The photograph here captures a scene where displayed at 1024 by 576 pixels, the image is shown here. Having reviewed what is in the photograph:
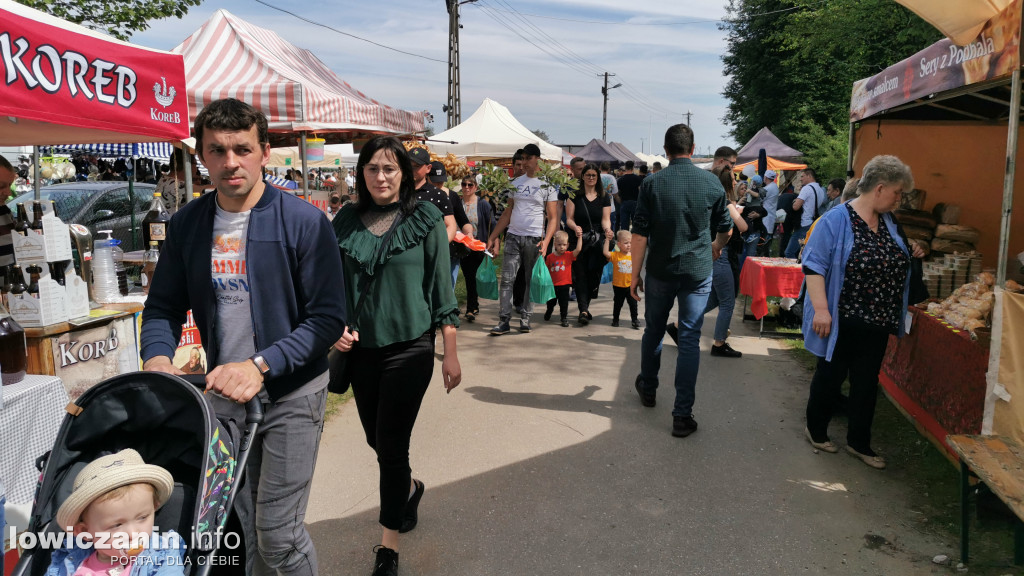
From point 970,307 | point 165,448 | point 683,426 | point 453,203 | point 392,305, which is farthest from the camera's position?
point 453,203

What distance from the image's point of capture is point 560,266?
8.28 metres

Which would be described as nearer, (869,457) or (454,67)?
(869,457)

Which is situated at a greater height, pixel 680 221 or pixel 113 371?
pixel 680 221

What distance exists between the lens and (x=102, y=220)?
10.9 meters

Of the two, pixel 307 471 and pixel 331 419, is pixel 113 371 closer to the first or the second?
pixel 331 419

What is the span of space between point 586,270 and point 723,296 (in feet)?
6.64

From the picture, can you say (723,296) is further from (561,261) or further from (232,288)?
(232,288)

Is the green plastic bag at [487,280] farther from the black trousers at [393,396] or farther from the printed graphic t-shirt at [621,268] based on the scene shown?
the black trousers at [393,396]

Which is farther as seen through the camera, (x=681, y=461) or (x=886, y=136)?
(x=886, y=136)

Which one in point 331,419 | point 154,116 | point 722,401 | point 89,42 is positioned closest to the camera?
point 89,42

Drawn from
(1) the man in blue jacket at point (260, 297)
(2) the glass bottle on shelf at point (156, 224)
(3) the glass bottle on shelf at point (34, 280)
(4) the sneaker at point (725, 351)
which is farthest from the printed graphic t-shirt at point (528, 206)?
(1) the man in blue jacket at point (260, 297)

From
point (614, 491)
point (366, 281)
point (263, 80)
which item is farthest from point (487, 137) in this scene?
point (366, 281)

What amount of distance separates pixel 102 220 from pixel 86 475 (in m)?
10.8

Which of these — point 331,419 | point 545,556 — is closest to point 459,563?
point 545,556
